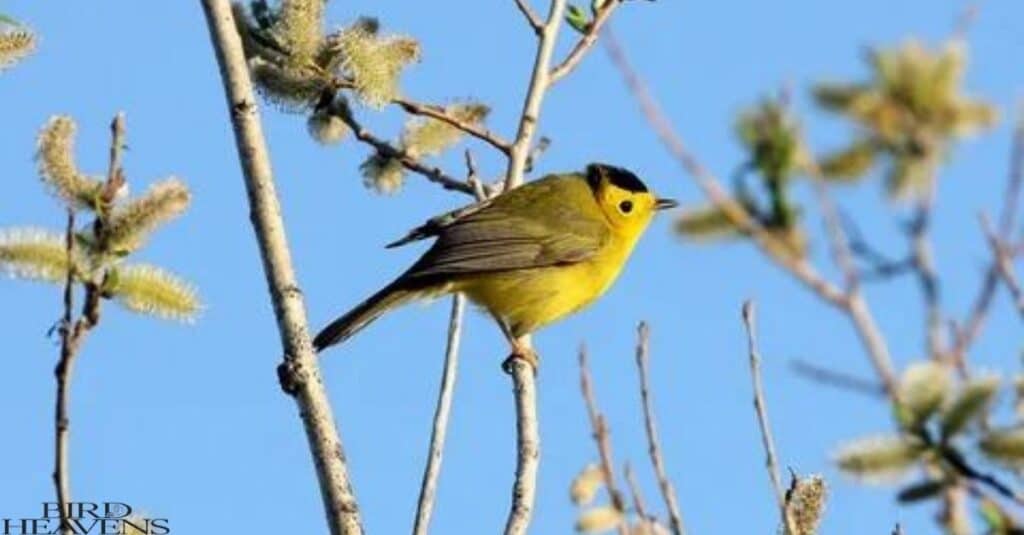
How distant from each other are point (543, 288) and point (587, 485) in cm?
537

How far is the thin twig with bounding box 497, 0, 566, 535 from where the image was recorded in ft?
18.6

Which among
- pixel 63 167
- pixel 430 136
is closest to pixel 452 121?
pixel 430 136

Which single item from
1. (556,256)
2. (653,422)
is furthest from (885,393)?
(556,256)

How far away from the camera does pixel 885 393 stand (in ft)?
8.09

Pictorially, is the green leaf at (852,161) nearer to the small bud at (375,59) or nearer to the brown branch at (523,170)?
the brown branch at (523,170)

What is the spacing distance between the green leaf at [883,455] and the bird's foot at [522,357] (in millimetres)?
4410

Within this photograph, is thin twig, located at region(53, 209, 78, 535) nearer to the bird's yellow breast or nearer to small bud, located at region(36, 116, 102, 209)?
small bud, located at region(36, 116, 102, 209)

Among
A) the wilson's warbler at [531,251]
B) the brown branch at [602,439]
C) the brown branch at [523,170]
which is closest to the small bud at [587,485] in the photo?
the brown branch at [602,439]

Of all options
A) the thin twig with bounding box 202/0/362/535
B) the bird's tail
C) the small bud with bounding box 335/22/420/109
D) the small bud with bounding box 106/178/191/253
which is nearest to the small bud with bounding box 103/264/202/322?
the small bud with bounding box 106/178/191/253

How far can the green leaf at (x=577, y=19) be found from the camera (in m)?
7.21

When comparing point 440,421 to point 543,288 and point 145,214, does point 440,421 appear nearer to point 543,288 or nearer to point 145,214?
point 145,214

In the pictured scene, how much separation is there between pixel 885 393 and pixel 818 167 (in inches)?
12.6

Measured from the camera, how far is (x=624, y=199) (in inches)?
387

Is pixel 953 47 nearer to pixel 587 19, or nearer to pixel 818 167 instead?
pixel 818 167
